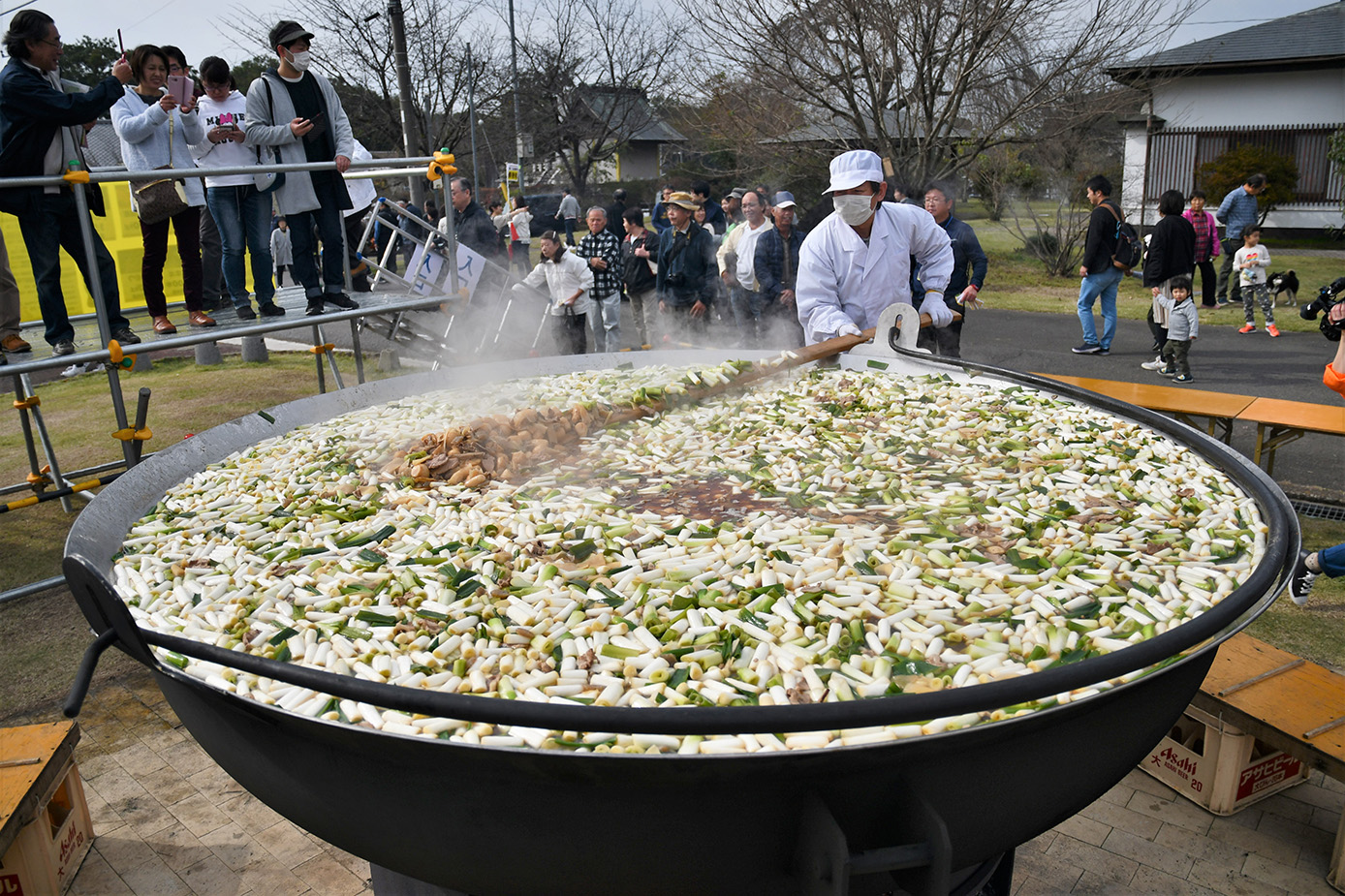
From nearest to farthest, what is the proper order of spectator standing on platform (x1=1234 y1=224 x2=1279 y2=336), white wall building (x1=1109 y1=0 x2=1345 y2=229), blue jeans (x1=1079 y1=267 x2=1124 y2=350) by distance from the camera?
blue jeans (x1=1079 y1=267 x2=1124 y2=350)
spectator standing on platform (x1=1234 y1=224 x2=1279 y2=336)
white wall building (x1=1109 y1=0 x2=1345 y2=229)

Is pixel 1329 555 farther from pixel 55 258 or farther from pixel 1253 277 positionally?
pixel 1253 277

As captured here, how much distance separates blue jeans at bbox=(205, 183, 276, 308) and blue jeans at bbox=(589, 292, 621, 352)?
170 inches

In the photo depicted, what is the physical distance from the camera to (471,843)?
1544mm

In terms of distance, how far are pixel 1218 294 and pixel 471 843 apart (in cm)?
1726

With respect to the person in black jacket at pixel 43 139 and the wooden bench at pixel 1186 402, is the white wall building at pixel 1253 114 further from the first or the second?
the person in black jacket at pixel 43 139

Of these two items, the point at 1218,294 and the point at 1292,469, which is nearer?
the point at 1292,469

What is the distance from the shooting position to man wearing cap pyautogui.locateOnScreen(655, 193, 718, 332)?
9672mm

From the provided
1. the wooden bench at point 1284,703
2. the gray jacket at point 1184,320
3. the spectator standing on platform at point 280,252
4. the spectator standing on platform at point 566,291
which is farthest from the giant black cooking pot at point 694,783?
the spectator standing on platform at point 280,252

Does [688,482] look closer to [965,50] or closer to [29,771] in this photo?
[29,771]

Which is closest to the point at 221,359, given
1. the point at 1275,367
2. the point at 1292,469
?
the point at 1292,469

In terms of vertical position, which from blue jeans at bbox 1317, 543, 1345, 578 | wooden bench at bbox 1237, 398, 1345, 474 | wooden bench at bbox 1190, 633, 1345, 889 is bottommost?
wooden bench at bbox 1190, 633, 1345, 889

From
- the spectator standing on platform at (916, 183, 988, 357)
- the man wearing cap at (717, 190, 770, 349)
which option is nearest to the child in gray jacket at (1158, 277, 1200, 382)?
the spectator standing on platform at (916, 183, 988, 357)

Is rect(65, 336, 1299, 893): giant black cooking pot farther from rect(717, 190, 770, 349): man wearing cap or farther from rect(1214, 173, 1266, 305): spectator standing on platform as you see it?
rect(1214, 173, 1266, 305): spectator standing on platform

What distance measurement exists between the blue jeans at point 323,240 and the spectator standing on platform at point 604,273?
3821mm
